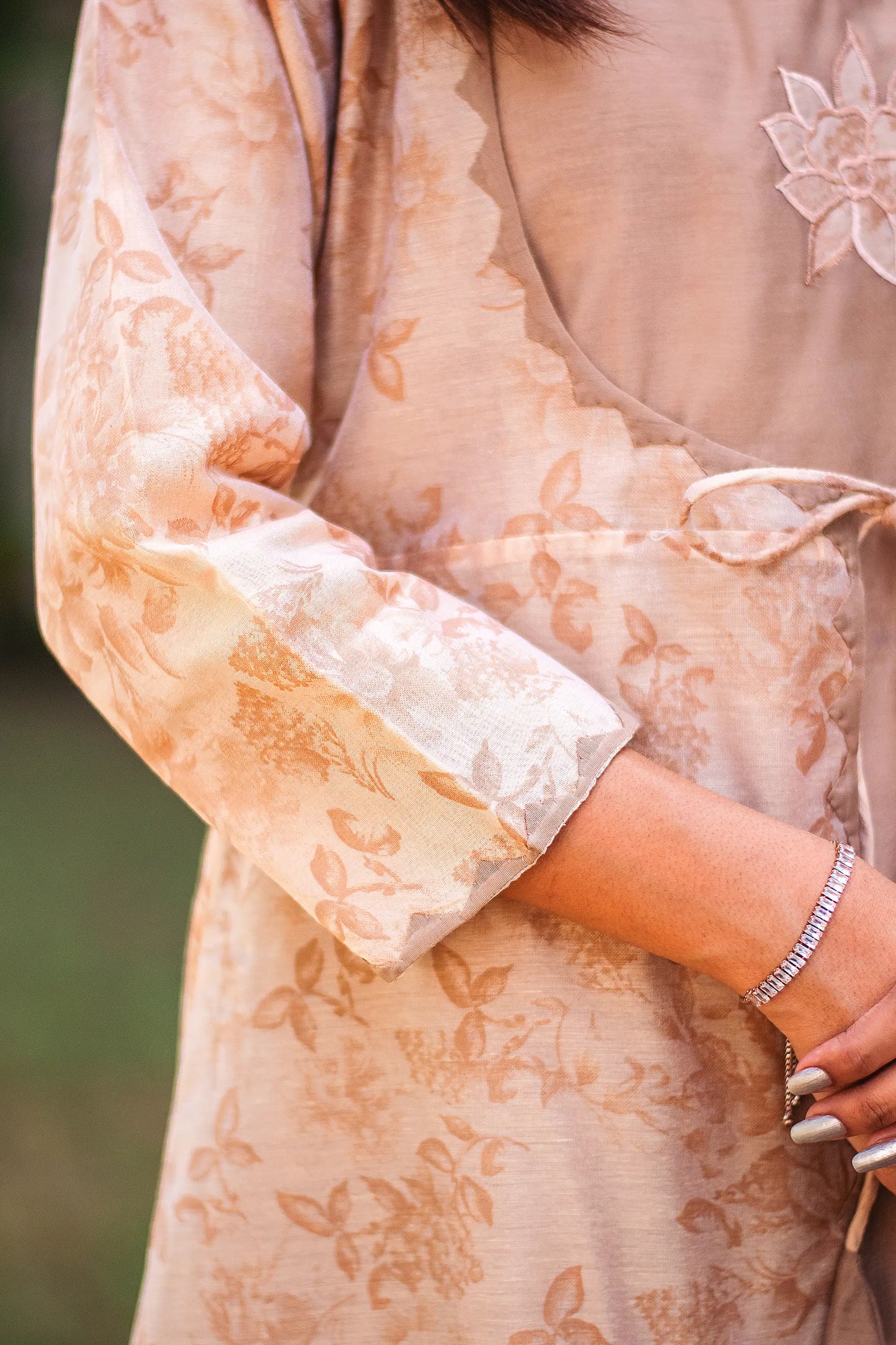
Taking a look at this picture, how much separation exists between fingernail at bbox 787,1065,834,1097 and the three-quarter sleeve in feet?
0.51

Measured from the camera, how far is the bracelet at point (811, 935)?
49 centimetres

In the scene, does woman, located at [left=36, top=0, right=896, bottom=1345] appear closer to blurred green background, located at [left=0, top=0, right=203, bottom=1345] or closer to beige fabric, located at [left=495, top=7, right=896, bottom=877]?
beige fabric, located at [left=495, top=7, right=896, bottom=877]

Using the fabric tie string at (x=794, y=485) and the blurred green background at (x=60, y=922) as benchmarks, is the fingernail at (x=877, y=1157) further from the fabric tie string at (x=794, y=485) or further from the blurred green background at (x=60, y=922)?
the blurred green background at (x=60, y=922)

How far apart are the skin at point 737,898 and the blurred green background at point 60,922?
1441mm

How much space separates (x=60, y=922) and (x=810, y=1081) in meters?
2.21

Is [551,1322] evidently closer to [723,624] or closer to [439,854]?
[439,854]

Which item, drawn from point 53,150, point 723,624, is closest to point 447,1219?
point 723,624

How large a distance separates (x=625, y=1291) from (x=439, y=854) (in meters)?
0.24

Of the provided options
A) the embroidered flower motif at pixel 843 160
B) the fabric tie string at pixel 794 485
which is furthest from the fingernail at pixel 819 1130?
the embroidered flower motif at pixel 843 160

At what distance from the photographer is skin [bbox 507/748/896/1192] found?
49 centimetres

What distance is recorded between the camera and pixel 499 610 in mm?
589

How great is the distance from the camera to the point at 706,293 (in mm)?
583

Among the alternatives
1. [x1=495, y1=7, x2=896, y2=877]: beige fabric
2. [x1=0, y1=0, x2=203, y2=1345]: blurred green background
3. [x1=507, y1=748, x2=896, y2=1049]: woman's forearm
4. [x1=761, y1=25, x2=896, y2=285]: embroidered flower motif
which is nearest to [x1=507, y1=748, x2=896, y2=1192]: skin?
[x1=507, y1=748, x2=896, y2=1049]: woman's forearm

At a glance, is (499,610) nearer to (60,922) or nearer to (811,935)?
(811,935)
